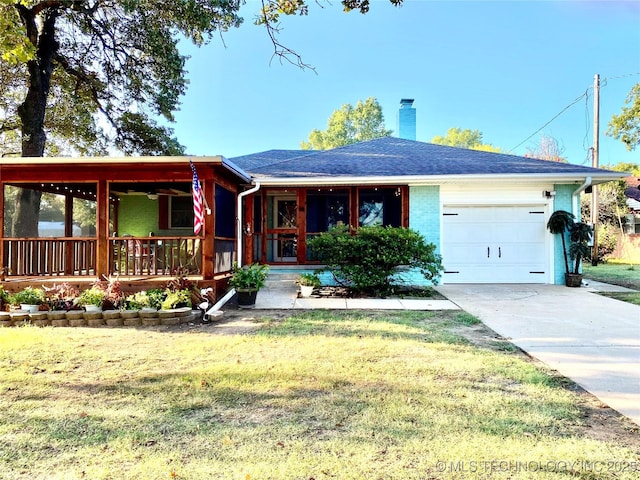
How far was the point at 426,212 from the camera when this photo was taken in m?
9.70

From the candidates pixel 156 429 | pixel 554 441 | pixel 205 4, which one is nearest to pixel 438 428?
pixel 554 441

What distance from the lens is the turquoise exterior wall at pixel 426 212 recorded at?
9.68m

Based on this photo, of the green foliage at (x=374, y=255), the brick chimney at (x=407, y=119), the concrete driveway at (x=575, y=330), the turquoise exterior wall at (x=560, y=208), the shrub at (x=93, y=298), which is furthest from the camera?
the brick chimney at (x=407, y=119)

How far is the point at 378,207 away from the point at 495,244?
10.4 ft

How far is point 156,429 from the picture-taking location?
263cm

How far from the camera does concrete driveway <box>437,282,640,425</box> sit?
3451mm

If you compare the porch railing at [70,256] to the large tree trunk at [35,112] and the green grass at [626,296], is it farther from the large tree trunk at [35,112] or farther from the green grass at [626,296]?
the green grass at [626,296]

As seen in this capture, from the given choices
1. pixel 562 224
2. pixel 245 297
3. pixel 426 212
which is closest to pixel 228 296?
pixel 245 297

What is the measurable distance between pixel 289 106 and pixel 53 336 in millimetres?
29495

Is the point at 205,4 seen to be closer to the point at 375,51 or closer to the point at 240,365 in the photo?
the point at 240,365

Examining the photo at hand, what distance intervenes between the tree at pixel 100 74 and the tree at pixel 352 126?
2440 centimetres

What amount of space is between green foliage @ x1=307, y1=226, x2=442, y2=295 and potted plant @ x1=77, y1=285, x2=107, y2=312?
13.5 ft

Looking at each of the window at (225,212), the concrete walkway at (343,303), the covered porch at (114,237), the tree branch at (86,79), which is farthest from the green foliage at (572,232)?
the tree branch at (86,79)

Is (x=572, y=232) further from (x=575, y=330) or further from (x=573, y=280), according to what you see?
(x=575, y=330)
